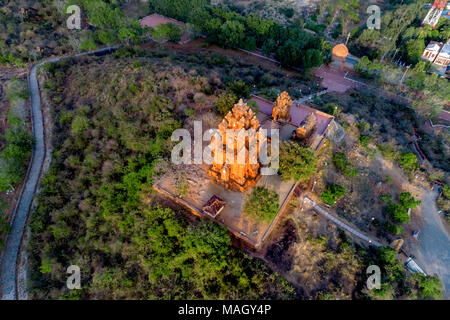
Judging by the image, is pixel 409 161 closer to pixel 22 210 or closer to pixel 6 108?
pixel 22 210

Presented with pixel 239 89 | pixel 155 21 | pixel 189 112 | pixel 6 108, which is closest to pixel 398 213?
pixel 239 89

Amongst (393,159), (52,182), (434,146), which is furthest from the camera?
(434,146)

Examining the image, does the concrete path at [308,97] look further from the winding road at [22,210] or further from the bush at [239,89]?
the winding road at [22,210]

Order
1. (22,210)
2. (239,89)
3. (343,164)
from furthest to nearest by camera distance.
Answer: (239,89)
(343,164)
(22,210)

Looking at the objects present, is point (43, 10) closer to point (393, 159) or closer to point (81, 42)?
point (81, 42)

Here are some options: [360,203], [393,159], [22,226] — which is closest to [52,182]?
[22,226]
